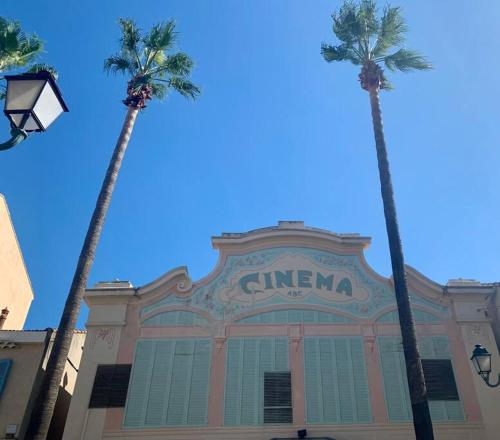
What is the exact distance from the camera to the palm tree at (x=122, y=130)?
35.9ft

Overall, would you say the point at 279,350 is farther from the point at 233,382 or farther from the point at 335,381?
the point at 335,381

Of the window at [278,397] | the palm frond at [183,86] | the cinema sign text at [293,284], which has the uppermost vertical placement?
the palm frond at [183,86]

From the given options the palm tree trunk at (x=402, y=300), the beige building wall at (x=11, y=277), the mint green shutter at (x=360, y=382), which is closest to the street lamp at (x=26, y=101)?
the palm tree trunk at (x=402, y=300)

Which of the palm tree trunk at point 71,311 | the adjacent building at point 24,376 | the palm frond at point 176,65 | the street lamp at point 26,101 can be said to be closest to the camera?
the street lamp at point 26,101

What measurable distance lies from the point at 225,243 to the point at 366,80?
300 inches

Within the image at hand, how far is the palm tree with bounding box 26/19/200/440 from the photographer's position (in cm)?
1095

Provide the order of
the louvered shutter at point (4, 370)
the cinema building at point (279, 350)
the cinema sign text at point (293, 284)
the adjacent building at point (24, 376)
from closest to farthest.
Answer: the cinema building at point (279, 350) → the adjacent building at point (24, 376) → the louvered shutter at point (4, 370) → the cinema sign text at point (293, 284)

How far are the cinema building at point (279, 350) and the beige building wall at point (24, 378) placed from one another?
79.8 inches

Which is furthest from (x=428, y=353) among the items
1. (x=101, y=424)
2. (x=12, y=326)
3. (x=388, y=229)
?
(x=12, y=326)

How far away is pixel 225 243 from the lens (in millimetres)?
16609

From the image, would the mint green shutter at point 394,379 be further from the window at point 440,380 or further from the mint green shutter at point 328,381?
the mint green shutter at point 328,381

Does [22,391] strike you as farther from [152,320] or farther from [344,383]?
[344,383]

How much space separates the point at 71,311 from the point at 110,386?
11.2 ft

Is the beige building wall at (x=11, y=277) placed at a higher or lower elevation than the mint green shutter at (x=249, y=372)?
higher
